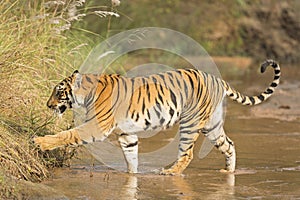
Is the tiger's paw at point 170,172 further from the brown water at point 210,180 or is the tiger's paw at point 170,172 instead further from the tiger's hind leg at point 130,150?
the tiger's hind leg at point 130,150

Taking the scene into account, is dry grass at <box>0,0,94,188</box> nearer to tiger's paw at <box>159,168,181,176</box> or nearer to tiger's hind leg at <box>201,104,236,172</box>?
tiger's paw at <box>159,168,181,176</box>

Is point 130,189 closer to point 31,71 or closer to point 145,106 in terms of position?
point 145,106

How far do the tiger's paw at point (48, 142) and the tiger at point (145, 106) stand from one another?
0.35ft

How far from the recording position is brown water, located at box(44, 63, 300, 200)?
267 inches

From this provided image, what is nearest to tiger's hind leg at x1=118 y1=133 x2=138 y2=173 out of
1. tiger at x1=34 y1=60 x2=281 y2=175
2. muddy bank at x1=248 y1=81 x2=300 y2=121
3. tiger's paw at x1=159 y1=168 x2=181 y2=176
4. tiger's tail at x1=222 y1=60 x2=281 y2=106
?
tiger at x1=34 y1=60 x2=281 y2=175

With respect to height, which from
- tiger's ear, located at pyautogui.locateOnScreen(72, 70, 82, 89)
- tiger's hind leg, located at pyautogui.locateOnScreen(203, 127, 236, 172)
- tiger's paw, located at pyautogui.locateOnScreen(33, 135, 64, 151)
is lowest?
tiger's paw, located at pyautogui.locateOnScreen(33, 135, 64, 151)

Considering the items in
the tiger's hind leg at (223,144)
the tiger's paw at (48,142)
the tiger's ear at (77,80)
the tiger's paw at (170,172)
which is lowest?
the tiger's paw at (170,172)

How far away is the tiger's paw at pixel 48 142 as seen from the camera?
282 inches

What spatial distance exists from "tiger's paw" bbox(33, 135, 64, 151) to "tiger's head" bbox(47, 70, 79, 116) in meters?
0.44

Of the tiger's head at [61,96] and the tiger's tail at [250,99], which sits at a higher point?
the tiger's tail at [250,99]

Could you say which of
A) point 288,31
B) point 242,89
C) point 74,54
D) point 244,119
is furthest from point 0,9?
point 288,31

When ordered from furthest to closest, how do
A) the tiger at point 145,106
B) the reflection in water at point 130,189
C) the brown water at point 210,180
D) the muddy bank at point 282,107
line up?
1. the muddy bank at point 282,107
2. the tiger at point 145,106
3. the brown water at point 210,180
4. the reflection in water at point 130,189

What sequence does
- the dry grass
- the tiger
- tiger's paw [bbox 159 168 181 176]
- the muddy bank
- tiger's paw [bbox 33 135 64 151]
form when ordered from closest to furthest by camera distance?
1. the dry grass
2. tiger's paw [bbox 33 135 64 151]
3. the tiger
4. tiger's paw [bbox 159 168 181 176]
5. the muddy bank

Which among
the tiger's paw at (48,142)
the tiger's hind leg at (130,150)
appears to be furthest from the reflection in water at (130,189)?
the tiger's paw at (48,142)
